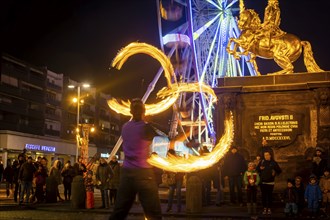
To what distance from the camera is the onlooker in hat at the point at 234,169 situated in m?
16.2

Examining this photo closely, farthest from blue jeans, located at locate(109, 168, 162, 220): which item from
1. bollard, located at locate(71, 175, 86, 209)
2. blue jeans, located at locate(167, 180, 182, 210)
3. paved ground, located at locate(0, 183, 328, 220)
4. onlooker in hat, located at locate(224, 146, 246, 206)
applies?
bollard, located at locate(71, 175, 86, 209)

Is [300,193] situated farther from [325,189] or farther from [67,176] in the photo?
[67,176]

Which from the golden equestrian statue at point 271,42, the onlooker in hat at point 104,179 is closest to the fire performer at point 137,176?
the onlooker in hat at point 104,179

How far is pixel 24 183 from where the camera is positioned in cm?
1881

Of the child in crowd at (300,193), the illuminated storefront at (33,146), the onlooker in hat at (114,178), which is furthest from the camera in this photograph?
the illuminated storefront at (33,146)

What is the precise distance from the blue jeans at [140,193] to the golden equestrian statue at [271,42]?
556 inches

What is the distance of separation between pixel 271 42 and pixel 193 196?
8287mm

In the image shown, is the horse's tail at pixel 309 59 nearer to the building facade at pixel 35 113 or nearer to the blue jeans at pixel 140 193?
the blue jeans at pixel 140 193

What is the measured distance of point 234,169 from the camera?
16.2 metres

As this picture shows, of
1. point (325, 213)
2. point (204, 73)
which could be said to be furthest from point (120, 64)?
point (204, 73)

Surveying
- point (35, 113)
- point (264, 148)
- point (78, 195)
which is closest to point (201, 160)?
point (264, 148)

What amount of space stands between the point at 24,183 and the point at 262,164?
894 centimetres

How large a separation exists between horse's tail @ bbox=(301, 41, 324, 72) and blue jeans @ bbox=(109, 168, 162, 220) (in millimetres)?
14538

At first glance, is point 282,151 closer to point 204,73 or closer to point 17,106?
point 204,73
